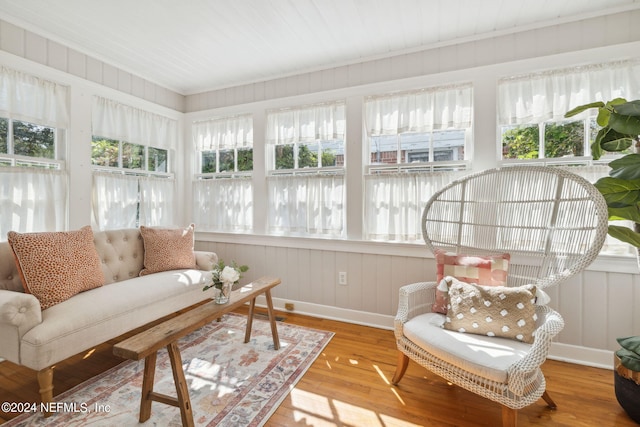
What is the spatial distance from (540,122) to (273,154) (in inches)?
98.3

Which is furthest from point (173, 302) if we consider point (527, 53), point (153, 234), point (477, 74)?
point (527, 53)

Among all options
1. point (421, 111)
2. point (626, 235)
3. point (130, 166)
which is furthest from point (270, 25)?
point (626, 235)

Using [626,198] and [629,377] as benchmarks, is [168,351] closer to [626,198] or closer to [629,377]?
[629,377]

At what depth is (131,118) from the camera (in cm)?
320

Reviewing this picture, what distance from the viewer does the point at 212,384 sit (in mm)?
1936

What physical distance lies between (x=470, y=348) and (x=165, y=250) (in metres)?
2.63

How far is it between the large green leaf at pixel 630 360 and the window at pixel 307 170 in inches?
82.1

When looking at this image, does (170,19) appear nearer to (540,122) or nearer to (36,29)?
(36,29)

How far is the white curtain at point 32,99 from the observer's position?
2.26 meters

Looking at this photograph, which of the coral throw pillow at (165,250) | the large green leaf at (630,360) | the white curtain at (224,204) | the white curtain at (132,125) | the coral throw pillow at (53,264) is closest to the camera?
the large green leaf at (630,360)

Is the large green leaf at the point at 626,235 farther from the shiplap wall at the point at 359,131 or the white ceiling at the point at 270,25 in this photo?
the white ceiling at the point at 270,25

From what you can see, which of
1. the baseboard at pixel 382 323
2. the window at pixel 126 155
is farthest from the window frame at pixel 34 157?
the baseboard at pixel 382 323

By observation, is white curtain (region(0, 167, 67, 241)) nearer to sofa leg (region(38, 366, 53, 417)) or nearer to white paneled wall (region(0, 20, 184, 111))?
white paneled wall (region(0, 20, 184, 111))

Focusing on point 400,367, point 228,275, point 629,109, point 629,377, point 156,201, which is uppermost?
point 629,109
